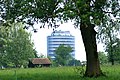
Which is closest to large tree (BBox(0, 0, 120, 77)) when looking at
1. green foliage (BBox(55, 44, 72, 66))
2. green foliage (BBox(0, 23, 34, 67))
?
green foliage (BBox(0, 23, 34, 67))

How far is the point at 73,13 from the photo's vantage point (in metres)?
20.1

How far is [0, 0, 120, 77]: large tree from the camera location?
20875 mm

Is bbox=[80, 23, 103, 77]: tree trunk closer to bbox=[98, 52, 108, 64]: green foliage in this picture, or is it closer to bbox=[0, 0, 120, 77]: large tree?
bbox=[0, 0, 120, 77]: large tree

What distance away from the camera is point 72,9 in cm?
2088

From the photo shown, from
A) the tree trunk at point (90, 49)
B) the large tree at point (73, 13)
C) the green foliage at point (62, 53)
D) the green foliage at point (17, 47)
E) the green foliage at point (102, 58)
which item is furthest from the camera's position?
the green foliage at point (102, 58)

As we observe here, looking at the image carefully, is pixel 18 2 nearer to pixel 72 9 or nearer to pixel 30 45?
pixel 72 9

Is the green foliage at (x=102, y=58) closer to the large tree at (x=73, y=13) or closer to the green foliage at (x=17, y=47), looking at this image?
the green foliage at (x=17, y=47)

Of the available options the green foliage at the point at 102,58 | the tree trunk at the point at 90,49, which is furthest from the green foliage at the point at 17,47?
the tree trunk at the point at 90,49

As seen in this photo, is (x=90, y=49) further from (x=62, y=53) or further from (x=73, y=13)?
(x=62, y=53)

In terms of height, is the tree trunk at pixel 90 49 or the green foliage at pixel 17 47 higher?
the green foliage at pixel 17 47

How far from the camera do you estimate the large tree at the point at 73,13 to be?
20.9 m

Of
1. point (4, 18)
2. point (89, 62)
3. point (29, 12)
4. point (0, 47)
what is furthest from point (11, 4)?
point (0, 47)

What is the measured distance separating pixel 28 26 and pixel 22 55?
4125 inches

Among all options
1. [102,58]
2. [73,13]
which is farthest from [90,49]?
[102,58]
